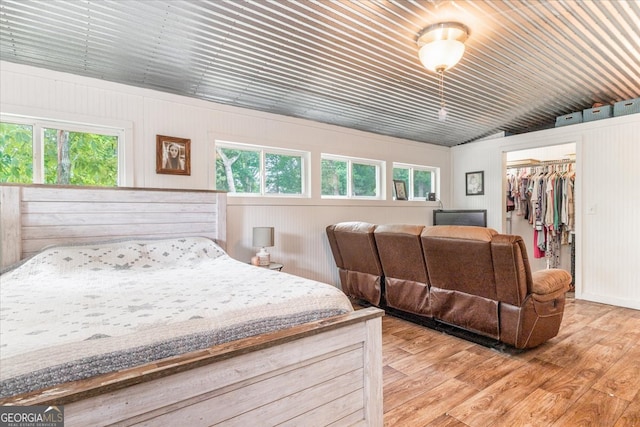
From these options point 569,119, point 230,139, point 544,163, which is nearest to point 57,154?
point 230,139

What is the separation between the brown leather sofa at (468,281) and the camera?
2.48 metres

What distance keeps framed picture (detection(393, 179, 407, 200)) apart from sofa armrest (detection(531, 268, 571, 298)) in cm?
294

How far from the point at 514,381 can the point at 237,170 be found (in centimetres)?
338

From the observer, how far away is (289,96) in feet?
12.4

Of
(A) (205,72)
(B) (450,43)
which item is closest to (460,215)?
(B) (450,43)

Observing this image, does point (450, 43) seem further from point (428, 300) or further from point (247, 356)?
point (247, 356)

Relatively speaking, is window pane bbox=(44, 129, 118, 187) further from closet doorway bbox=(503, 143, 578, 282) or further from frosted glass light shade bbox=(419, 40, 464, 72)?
closet doorway bbox=(503, 143, 578, 282)

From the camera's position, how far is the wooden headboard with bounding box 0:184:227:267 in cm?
262

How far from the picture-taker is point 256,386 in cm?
127

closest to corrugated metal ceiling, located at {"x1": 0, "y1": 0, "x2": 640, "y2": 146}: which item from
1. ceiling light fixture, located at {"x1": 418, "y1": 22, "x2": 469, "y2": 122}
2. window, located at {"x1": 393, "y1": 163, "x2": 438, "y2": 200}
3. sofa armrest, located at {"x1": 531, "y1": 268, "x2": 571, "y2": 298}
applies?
ceiling light fixture, located at {"x1": 418, "y1": 22, "x2": 469, "y2": 122}

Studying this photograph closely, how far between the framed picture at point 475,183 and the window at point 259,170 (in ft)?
10.6

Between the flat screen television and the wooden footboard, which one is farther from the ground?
the flat screen television

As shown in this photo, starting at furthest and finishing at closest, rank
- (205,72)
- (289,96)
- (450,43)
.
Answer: (289,96)
(205,72)
(450,43)

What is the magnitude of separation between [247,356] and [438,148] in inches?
223
